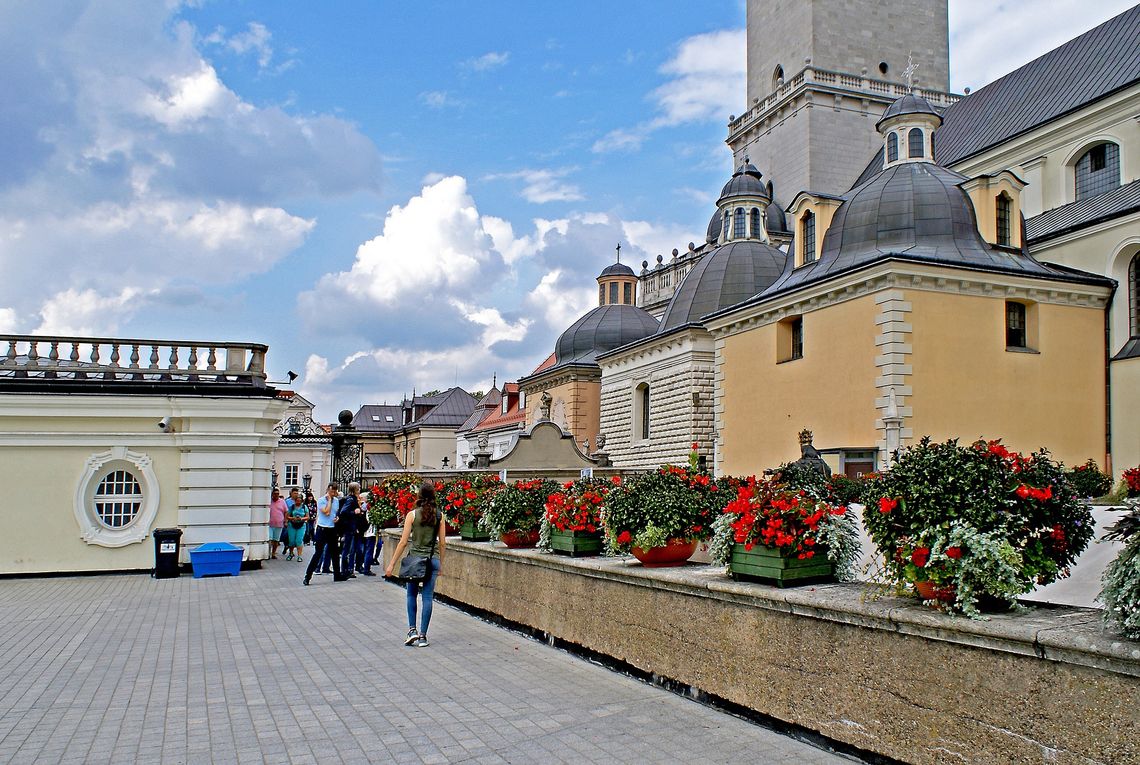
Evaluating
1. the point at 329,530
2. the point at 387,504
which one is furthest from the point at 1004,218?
the point at 329,530

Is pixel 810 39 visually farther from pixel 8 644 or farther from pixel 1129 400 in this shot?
pixel 8 644

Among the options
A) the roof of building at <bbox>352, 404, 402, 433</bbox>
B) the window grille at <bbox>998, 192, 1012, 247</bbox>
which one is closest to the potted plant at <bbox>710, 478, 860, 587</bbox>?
the window grille at <bbox>998, 192, 1012, 247</bbox>

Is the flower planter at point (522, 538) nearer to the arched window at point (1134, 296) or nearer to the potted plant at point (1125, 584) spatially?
the potted plant at point (1125, 584)

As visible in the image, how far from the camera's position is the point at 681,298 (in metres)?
37.8

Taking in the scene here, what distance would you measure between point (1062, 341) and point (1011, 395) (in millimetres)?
2431

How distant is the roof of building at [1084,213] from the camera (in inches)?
1024

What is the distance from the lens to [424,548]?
391 inches

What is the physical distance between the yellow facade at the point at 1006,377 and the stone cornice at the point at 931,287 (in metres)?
0.25

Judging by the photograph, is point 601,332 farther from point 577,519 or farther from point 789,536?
point 789,536

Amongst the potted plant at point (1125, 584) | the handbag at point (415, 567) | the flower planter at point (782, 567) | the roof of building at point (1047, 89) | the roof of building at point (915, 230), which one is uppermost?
the roof of building at point (1047, 89)

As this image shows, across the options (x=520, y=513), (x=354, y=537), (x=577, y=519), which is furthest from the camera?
(x=354, y=537)

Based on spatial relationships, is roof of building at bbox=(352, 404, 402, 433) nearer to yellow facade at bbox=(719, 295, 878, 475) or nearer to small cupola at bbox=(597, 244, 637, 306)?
small cupola at bbox=(597, 244, 637, 306)

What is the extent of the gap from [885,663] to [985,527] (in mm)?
957

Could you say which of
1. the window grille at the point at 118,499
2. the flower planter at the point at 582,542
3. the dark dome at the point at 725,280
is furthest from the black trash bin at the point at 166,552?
the dark dome at the point at 725,280
